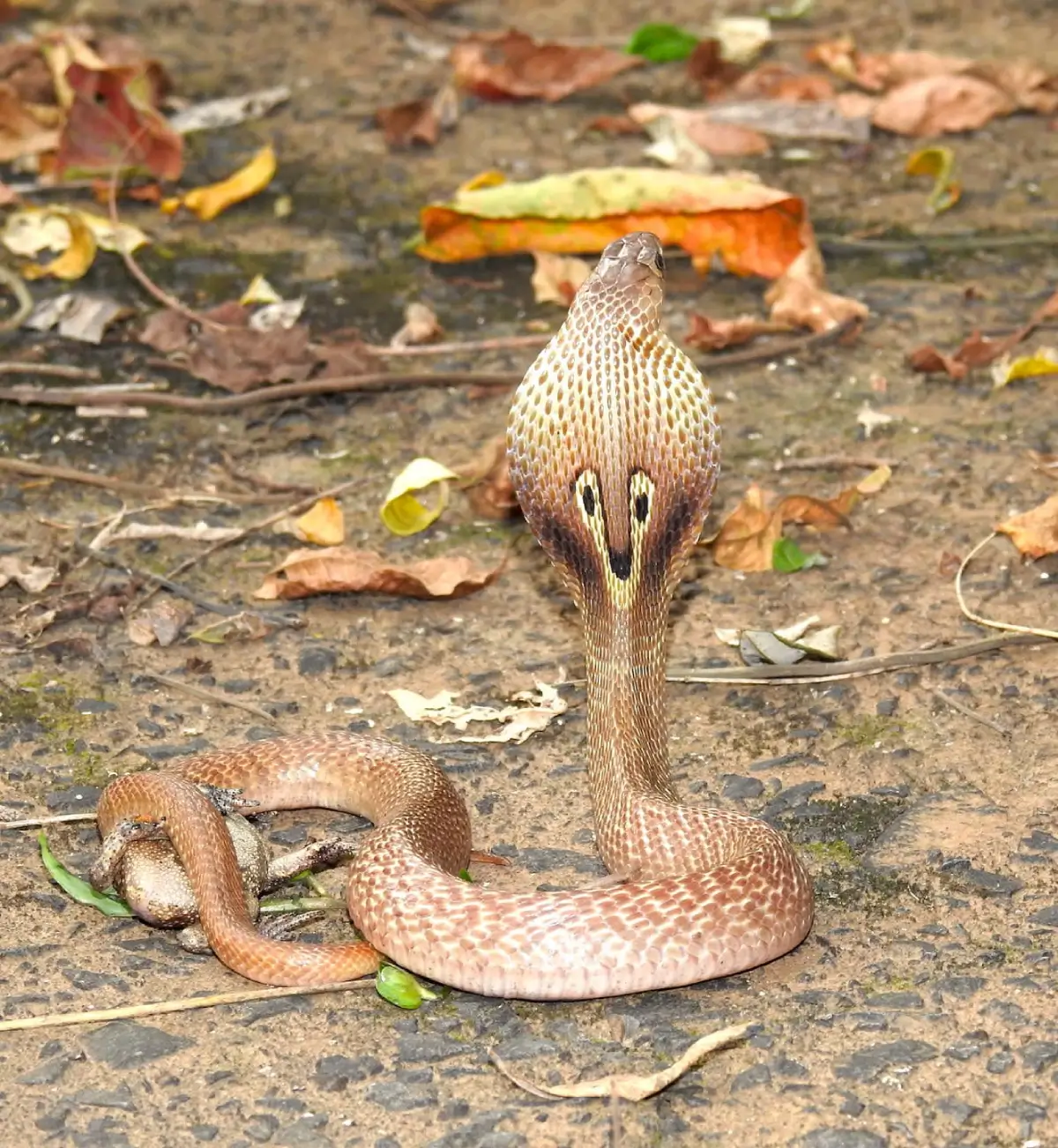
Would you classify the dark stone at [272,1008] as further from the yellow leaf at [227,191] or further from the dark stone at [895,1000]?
the yellow leaf at [227,191]

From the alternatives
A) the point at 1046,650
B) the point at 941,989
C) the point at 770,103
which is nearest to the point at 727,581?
the point at 1046,650

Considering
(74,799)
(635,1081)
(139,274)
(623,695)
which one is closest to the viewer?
(635,1081)

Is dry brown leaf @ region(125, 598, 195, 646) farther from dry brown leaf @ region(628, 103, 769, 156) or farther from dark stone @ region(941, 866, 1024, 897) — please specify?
dry brown leaf @ region(628, 103, 769, 156)

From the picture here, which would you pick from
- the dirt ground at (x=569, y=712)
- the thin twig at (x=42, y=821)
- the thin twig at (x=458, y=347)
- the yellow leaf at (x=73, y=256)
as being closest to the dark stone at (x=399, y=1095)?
the dirt ground at (x=569, y=712)

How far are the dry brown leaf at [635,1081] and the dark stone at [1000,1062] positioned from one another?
412 mm

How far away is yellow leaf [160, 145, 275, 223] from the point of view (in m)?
6.89

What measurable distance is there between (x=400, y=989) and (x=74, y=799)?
1.02m

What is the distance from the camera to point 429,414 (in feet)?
18.5

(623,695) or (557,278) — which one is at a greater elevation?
(623,695)

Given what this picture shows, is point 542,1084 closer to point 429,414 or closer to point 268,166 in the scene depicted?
point 429,414

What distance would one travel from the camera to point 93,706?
14.2 ft

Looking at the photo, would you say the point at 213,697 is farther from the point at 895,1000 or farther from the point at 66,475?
the point at 895,1000

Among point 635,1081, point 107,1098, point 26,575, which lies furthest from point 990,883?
point 26,575

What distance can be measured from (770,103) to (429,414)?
2.73 metres
